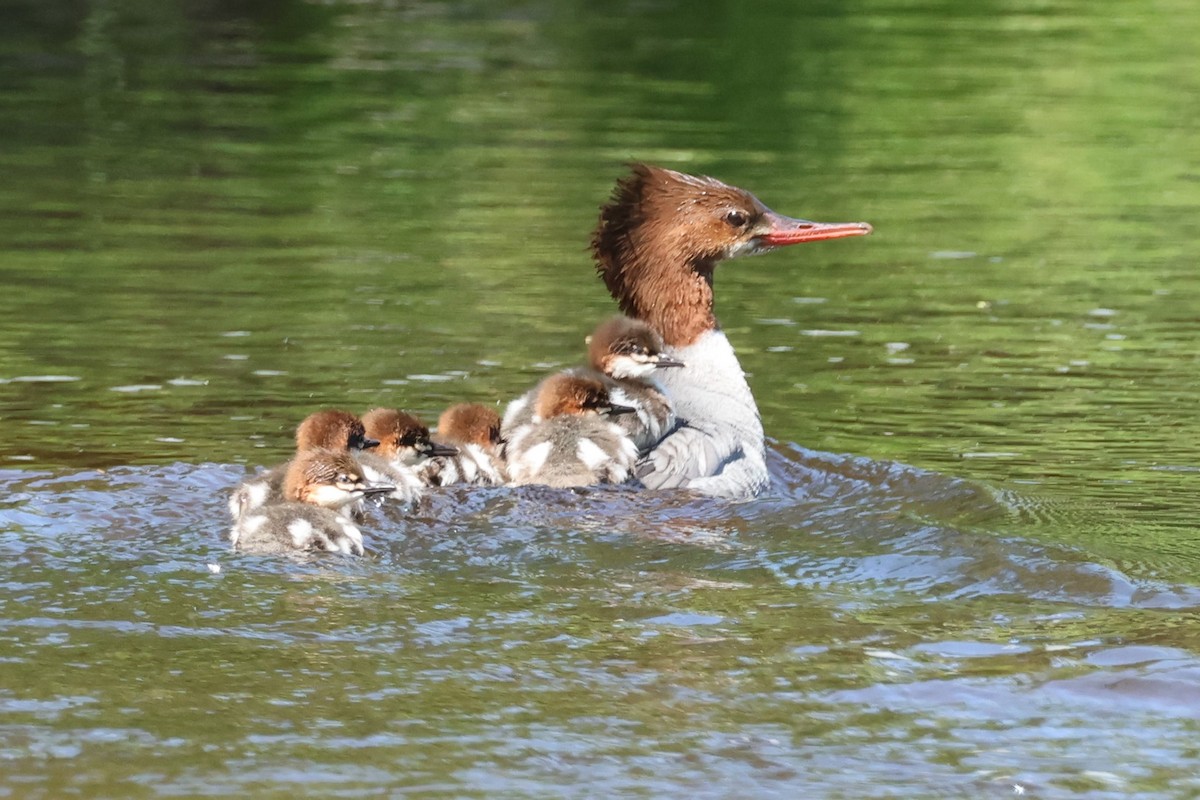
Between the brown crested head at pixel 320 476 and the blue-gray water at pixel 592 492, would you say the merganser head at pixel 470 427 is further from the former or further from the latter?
the brown crested head at pixel 320 476

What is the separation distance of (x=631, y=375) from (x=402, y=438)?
1.05 m

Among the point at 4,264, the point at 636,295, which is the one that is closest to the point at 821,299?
the point at 636,295

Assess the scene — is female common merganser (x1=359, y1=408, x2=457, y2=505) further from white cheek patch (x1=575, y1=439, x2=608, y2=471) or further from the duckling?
the duckling

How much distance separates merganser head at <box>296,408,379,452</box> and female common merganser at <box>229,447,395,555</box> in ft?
1.31

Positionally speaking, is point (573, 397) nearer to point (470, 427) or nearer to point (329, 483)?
point (470, 427)

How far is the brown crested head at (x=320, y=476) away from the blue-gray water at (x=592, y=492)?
0.29 metres

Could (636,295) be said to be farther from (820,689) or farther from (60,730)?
(60,730)

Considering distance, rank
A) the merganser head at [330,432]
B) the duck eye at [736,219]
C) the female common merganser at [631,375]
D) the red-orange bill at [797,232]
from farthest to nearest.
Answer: the red-orange bill at [797,232] → the duck eye at [736,219] → the female common merganser at [631,375] → the merganser head at [330,432]

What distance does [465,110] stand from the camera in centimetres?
2103

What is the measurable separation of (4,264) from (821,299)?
5.48 m

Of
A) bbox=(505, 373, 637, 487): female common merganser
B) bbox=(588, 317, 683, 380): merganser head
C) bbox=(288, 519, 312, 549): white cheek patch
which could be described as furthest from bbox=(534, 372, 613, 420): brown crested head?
bbox=(288, 519, 312, 549): white cheek patch

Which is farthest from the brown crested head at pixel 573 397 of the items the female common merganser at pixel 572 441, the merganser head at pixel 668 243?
the merganser head at pixel 668 243

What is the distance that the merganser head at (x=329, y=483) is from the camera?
7062mm

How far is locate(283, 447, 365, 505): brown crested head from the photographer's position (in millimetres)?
7066
